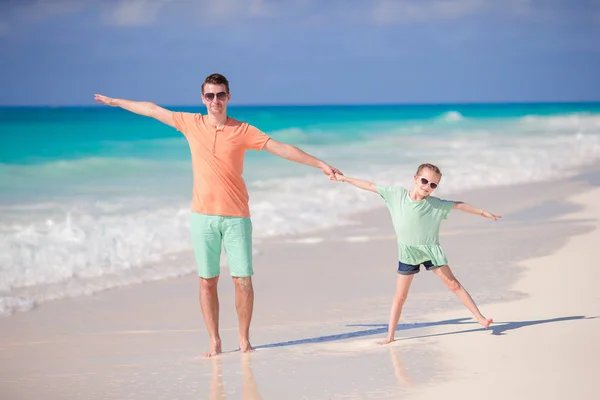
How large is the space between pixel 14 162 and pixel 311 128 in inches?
970

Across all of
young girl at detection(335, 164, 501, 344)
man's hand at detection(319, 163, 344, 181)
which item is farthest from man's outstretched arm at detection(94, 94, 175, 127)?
young girl at detection(335, 164, 501, 344)

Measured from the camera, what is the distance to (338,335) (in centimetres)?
570

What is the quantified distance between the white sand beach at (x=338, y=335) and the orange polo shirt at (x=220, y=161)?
894mm

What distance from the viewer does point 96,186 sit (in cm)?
1738

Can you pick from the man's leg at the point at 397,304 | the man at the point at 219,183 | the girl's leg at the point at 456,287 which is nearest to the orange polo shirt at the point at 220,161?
the man at the point at 219,183

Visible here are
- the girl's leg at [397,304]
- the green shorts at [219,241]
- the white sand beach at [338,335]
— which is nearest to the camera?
the white sand beach at [338,335]

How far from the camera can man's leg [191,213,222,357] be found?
5293 millimetres

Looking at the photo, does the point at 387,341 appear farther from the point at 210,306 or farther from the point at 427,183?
the point at 210,306

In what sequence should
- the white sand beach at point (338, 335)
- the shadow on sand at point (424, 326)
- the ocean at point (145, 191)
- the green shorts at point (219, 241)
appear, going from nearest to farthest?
the white sand beach at point (338, 335) → the green shorts at point (219, 241) → the shadow on sand at point (424, 326) → the ocean at point (145, 191)

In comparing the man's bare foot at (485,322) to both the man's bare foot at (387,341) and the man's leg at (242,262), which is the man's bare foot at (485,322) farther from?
the man's leg at (242,262)

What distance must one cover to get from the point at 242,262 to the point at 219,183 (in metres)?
→ 0.49

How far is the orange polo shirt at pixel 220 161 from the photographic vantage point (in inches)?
207

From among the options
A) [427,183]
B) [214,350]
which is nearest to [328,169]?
[427,183]

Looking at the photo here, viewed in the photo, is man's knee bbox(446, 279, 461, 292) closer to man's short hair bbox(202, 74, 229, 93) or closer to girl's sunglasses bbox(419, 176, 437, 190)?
girl's sunglasses bbox(419, 176, 437, 190)
